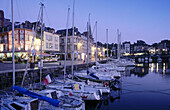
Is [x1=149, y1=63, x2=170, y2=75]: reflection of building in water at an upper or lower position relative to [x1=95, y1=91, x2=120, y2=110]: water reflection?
upper

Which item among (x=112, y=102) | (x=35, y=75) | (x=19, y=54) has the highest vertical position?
(x=19, y=54)

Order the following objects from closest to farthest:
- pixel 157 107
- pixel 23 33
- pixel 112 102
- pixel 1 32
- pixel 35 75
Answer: pixel 157 107 < pixel 112 102 < pixel 35 75 < pixel 23 33 < pixel 1 32

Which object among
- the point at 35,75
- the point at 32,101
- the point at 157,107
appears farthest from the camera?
the point at 35,75

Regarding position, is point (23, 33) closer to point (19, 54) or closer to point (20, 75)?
point (19, 54)

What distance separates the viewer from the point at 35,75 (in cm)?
2042

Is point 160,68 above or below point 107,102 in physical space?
above

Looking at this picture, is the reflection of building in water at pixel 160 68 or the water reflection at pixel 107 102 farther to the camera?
the reflection of building in water at pixel 160 68

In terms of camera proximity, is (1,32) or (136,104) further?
(1,32)

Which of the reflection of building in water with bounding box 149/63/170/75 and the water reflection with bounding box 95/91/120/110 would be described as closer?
the water reflection with bounding box 95/91/120/110

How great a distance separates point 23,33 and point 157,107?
37197 millimetres

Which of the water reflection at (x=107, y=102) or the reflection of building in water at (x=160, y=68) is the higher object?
the reflection of building in water at (x=160, y=68)

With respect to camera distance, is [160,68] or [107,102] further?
[160,68]

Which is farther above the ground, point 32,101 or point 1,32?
point 1,32

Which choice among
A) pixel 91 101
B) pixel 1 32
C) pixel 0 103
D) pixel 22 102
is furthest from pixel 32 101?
pixel 1 32
